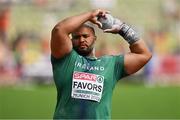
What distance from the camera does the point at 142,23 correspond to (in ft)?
61.3

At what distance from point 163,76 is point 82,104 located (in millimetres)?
12113

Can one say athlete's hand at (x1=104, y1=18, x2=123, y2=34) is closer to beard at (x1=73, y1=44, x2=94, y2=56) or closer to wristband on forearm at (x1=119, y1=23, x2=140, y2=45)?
wristband on forearm at (x1=119, y1=23, x2=140, y2=45)

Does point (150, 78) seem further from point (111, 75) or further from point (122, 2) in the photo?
point (111, 75)

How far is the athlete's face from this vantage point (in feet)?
21.0

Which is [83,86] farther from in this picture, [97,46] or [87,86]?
[97,46]

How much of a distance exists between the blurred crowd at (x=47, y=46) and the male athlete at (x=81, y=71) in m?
11.1

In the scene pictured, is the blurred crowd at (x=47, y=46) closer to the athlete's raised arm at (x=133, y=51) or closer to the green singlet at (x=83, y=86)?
the athlete's raised arm at (x=133, y=51)

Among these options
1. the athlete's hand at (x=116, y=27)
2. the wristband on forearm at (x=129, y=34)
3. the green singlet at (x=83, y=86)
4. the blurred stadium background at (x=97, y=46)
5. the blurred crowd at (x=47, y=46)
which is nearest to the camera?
the green singlet at (x=83, y=86)

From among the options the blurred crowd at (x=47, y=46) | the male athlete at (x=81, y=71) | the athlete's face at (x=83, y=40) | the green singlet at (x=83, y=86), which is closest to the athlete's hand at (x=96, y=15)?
the male athlete at (x=81, y=71)

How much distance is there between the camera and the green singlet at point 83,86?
6375 mm

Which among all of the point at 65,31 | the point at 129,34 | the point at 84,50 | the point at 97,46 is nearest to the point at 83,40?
the point at 84,50

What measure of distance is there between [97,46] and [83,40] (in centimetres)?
1159

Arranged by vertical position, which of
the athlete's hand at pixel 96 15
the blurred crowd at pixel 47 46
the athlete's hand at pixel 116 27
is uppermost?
the athlete's hand at pixel 96 15

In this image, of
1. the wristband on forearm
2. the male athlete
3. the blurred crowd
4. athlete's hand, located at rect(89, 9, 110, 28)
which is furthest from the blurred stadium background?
athlete's hand, located at rect(89, 9, 110, 28)
